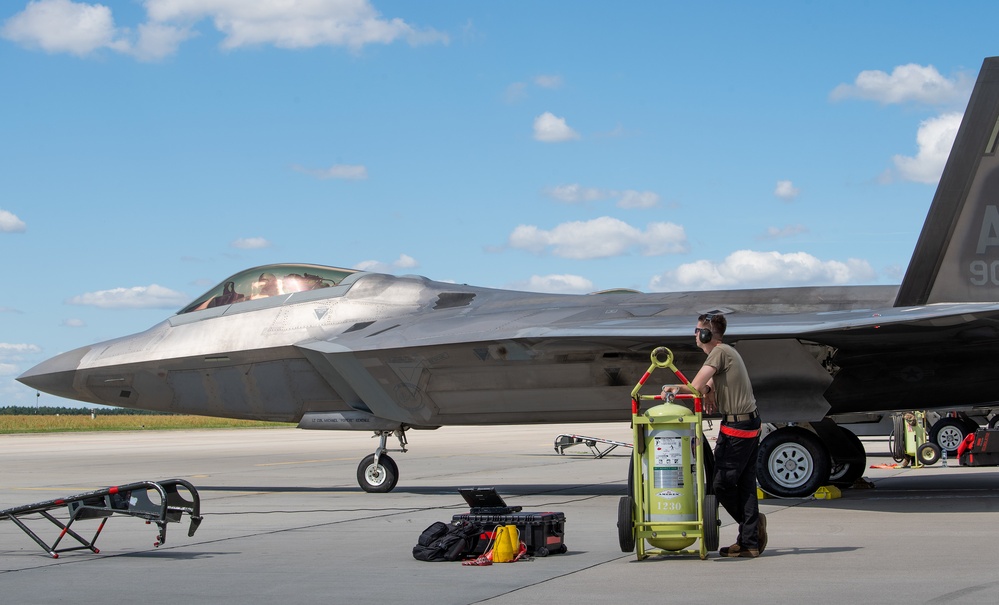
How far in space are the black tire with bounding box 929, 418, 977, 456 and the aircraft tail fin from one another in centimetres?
1112

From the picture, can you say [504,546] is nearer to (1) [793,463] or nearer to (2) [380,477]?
(1) [793,463]

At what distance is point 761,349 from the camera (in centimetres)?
1198

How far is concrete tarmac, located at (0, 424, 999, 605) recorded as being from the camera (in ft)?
20.4

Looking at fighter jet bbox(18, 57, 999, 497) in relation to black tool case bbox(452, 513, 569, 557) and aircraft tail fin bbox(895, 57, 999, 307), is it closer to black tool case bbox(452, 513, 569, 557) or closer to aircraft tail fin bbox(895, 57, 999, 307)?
aircraft tail fin bbox(895, 57, 999, 307)

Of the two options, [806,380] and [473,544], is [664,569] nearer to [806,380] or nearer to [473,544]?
[473,544]

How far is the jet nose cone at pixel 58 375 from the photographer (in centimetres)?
1513

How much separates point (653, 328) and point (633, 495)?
4512 mm

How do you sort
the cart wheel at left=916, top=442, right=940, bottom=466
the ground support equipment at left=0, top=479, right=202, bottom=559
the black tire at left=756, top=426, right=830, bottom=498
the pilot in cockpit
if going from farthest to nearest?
1. the cart wheel at left=916, top=442, right=940, bottom=466
2. the pilot in cockpit
3. the black tire at left=756, top=426, right=830, bottom=498
4. the ground support equipment at left=0, top=479, right=202, bottom=559

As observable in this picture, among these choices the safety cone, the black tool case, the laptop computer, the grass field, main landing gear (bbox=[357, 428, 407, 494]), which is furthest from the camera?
the grass field

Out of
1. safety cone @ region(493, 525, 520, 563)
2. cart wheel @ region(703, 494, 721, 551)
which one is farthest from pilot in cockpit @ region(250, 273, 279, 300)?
cart wheel @ region(703, 494, 721, 551)

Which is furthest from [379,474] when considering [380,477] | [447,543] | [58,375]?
[447,543]

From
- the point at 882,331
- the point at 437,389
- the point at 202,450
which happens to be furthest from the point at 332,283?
the point at 202,450

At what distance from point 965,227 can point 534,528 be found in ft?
21.8

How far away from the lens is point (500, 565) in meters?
7.48
